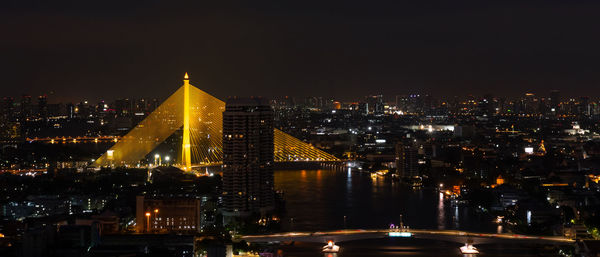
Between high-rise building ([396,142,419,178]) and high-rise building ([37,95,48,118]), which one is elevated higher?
high-rise building ([37,95,48,118])

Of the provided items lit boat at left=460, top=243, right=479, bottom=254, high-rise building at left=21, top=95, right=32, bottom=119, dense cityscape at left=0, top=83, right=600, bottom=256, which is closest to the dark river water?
dense cityscape at left=0, top=83, right=600, bottom=256

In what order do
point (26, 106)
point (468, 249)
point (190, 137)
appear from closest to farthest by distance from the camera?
1. point (468, 249)
2. point (190, 137)
3. point (26, 106)

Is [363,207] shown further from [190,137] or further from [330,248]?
[190,137]

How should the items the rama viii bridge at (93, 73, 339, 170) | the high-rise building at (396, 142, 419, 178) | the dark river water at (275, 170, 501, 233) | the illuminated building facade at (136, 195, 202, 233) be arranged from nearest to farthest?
the illuminated building facade at (136, 195, 202, 233) < the dark river water at (275, 170, 501, 233) < the rama viii bridge at (93, 73, 339, 170) < the high-rise building at (396, 142, 419, 178)

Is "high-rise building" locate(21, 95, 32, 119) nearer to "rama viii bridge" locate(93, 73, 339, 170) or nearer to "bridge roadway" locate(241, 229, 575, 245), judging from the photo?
"rama viii bridge" locate(93, 73, 339, 170)

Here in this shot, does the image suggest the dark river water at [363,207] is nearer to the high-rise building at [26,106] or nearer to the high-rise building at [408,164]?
the high-rise building at [408,164]

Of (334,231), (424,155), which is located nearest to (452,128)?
(424,155)

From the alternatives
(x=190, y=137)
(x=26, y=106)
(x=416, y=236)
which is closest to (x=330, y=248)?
(x=416, y=236)
